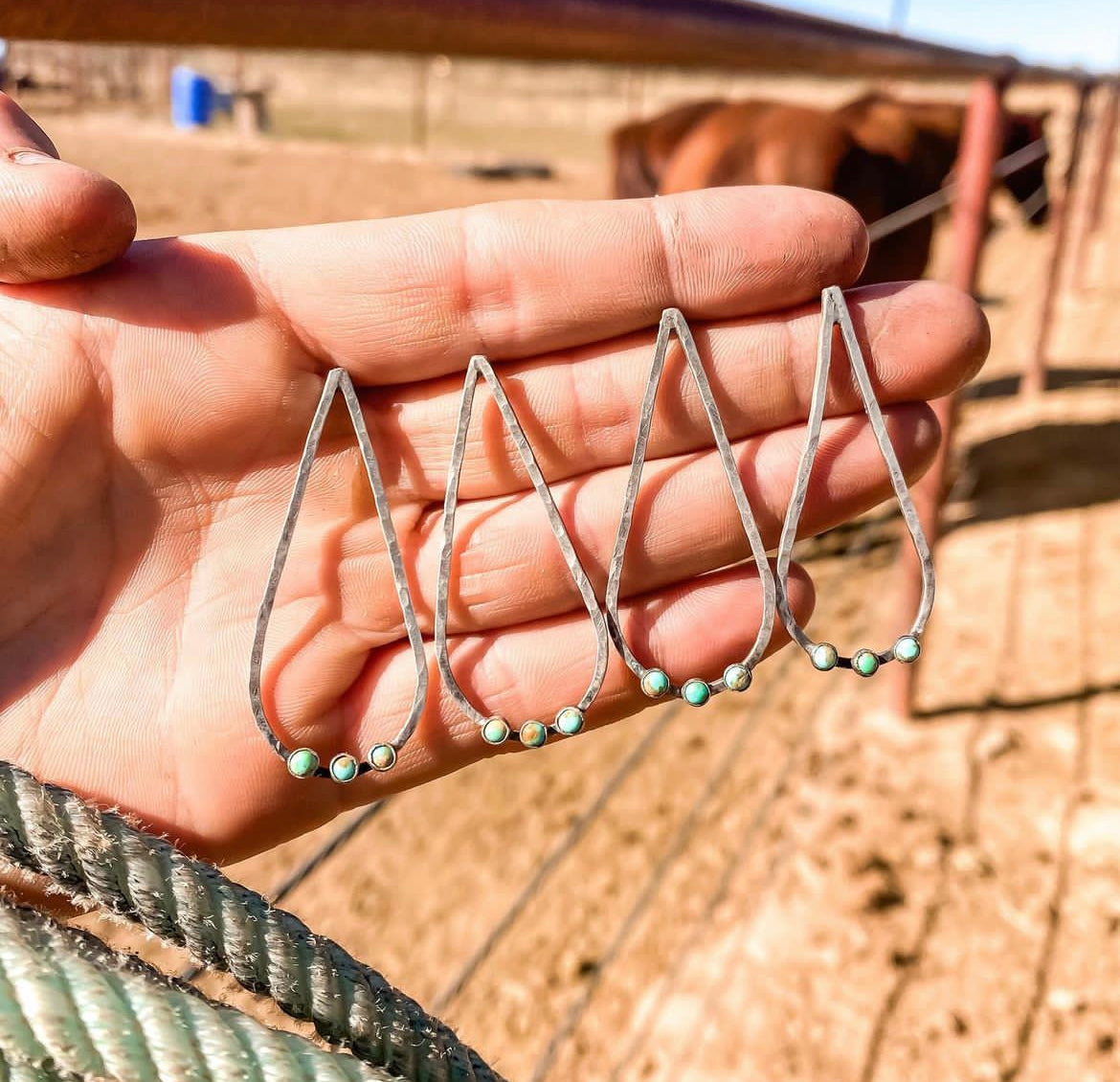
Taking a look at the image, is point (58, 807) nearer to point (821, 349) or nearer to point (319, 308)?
point (319, 308)

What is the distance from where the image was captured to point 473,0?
0.69 m

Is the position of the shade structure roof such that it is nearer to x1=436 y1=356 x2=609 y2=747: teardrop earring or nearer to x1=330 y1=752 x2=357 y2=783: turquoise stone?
x1=436 y1=356 x2=609 y2=747: teardrop earring

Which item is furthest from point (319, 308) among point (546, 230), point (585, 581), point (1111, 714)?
point (1111, 714)

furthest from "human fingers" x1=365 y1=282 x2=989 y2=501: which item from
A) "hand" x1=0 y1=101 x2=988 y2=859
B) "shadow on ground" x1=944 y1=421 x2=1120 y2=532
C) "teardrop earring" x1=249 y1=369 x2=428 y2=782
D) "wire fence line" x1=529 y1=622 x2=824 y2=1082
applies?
"shadow on ground" x1=944 y1=421 x2=1120 y2=532

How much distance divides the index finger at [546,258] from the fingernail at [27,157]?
186 millimetres

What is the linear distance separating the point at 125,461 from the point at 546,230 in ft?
1.30

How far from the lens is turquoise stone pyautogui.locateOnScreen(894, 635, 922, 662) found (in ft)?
2.57

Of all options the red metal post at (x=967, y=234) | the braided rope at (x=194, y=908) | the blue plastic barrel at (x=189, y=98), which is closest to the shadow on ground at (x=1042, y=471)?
the red metal post at (x=967, y=234)

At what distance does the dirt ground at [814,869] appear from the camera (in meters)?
1.51

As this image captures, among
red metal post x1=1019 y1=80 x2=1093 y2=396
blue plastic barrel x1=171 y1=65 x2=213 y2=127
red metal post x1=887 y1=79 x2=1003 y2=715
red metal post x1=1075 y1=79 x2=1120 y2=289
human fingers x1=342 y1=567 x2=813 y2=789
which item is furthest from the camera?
blue plastic barrel x1=171 y1=65 x2=213 y2=127

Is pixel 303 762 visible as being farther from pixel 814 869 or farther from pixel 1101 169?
pixel 1101 169

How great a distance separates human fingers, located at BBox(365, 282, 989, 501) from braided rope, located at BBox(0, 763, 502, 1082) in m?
0.41

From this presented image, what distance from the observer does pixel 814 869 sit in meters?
1.78

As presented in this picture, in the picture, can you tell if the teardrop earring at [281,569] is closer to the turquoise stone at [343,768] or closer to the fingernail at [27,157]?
the turquoise stone at [343,768]
